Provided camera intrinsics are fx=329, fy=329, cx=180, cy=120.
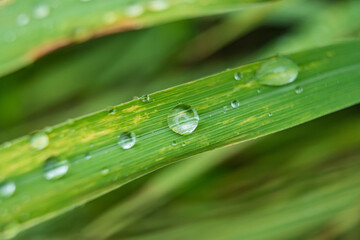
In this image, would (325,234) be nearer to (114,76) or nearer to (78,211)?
(78,211)

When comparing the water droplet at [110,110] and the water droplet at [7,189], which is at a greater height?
the water droplet at [110,110]

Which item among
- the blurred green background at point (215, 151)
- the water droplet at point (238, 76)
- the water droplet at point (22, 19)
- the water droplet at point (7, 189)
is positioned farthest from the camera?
the blurred green background at point (215, 151)

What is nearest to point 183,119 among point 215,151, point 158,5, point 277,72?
point 277,72

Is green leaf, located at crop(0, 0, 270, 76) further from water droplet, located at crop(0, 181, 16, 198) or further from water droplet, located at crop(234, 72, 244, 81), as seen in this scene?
water droplet, located at crop(0, 181, 16, 198)

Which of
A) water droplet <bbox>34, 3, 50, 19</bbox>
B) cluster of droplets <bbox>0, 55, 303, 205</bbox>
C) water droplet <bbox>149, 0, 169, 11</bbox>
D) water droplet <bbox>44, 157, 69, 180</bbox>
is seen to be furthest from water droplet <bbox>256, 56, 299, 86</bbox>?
water droplet <bbox>34, 3, 50, 19</bbox>

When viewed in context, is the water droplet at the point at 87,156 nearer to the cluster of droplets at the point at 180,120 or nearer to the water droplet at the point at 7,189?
the cluster of droplets at the point at 180,120

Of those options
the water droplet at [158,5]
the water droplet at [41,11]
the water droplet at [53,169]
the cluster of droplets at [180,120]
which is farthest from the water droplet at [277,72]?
the water droplet at [41,11]
